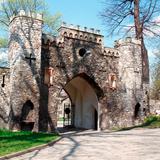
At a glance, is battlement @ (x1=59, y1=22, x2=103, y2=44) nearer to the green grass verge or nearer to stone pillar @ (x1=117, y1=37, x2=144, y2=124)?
stone pillar @ (x1=117, y1=37, x2=144, y2=124)

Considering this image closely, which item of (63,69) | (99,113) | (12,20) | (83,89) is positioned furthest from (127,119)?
(12,20)

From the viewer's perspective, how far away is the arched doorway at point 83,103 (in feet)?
73.9

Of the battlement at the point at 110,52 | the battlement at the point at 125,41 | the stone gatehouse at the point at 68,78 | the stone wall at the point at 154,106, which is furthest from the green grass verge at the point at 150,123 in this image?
the battlement at the point at 125,41

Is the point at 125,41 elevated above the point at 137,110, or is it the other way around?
the point at 125,41

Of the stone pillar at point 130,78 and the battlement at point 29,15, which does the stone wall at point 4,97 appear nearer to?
the battlement at point 29,15

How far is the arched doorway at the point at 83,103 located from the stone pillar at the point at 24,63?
5.17 meters

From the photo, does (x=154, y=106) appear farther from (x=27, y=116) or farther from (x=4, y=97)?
(x=4, y=97)

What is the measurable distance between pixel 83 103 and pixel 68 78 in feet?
17.5

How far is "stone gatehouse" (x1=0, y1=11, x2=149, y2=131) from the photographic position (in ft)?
56.4

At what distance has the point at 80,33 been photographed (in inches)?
789

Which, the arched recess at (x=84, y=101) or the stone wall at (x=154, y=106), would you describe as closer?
the arched recess at (x=84, y=101)

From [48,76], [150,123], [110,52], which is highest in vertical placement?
[110,52]

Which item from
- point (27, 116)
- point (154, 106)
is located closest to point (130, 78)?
point (154, 106)

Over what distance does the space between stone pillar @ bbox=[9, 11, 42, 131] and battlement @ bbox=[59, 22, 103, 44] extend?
1.75m
